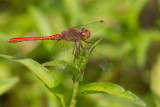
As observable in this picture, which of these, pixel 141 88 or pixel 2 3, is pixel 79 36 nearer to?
pixel 141 88

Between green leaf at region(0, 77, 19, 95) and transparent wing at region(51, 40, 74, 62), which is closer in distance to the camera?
green leaf at region(0, 77, 19, 95)

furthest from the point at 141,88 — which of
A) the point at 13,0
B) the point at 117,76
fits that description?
the point at 13,0

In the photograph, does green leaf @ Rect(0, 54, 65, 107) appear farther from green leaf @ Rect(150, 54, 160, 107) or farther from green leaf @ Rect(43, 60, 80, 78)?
green leaf @ Rect(150, 54, 160, 107)

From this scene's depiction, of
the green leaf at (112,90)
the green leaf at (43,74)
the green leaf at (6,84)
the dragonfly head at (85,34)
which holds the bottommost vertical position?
the green leaf at (112,90)

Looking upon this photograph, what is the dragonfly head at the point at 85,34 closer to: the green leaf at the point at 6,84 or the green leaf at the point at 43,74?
the green leaf at the point at 6,84

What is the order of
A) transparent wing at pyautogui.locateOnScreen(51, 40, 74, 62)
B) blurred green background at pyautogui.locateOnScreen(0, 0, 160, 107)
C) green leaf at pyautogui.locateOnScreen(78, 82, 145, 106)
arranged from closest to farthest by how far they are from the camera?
green leaf at pyautogui.locateOnScreen(78, 82, 145, 106)
transparent wing at pyautogui.locateOnScreen(51, 40, 74, 62)
blurred green background at pyautogui.locateOnScreen(0, 0, 160, 107)

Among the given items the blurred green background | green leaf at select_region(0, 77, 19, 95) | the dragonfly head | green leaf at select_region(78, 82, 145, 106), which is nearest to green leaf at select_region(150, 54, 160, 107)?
the blurred green background

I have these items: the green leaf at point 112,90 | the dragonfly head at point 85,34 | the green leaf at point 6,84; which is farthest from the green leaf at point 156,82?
the green leaf at point 6,84

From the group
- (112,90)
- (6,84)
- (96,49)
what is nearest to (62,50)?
(6,84)
